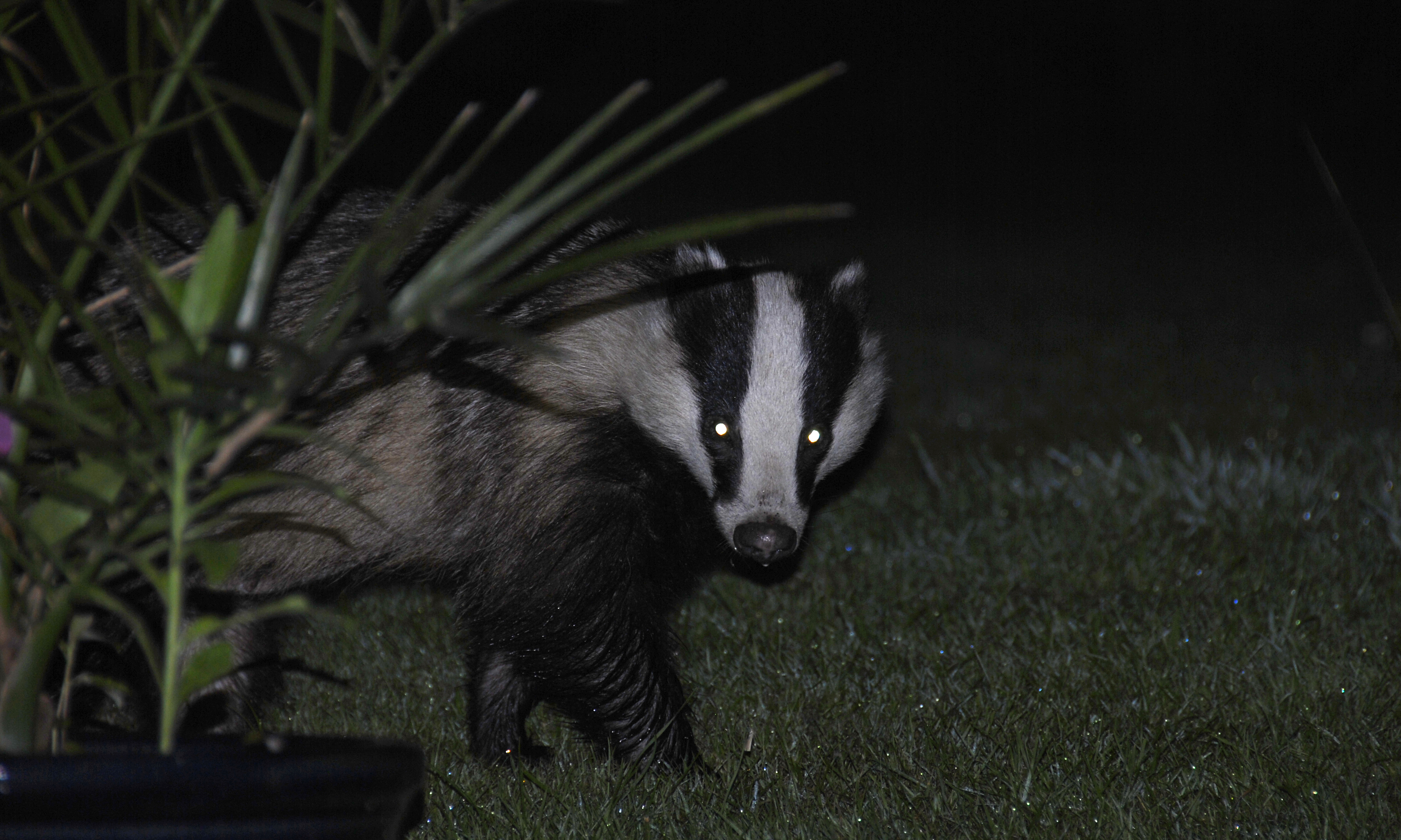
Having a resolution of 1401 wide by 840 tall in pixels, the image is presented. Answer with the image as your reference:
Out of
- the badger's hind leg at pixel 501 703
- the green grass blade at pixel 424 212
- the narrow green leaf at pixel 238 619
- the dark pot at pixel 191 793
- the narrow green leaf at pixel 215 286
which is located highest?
the green grass blade at pixel 424 212

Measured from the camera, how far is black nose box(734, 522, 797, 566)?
6.66 feet

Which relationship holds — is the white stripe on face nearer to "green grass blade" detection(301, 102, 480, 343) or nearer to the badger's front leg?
the badger's front leg

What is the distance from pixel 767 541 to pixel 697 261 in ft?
1.66

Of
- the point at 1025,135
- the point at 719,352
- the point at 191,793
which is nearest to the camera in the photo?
the point at 191,793

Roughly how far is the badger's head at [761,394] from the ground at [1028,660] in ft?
1.10

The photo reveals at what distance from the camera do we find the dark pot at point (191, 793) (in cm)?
100

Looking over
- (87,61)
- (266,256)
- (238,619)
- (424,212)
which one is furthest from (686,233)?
(87,61)

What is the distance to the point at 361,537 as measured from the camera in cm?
216

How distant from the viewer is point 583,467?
2.16 metres

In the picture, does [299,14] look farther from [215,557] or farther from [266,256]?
[215,557]

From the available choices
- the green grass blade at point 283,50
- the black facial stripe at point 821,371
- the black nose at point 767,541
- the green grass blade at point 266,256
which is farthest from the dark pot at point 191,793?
the black facial stripe at point 821,371

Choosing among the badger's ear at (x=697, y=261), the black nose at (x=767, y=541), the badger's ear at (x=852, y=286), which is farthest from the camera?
the badger's ear at (x=852, y=286)

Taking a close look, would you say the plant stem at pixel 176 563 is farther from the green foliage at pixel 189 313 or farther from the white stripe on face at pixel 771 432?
the white stripe on face at pixel 771 432

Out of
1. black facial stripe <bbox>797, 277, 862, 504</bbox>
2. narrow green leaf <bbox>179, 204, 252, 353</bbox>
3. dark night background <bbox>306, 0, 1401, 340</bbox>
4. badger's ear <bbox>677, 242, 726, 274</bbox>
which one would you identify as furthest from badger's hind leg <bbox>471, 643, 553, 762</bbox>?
dark night background <bbox>306, 0, 1401, 340</bbox>
